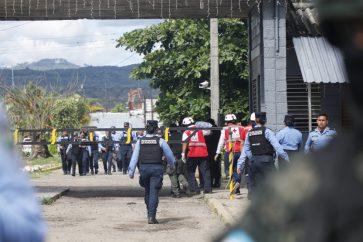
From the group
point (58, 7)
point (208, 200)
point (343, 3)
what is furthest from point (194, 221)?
point (343, 3)

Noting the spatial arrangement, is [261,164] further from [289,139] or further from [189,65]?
[189,65]

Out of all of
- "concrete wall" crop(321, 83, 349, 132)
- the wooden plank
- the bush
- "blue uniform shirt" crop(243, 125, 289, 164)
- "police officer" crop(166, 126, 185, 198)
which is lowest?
the bush

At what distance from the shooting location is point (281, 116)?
17.6 metres

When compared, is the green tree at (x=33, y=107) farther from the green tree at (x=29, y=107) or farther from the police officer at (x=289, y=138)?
the police officer at (x=289, y=138)

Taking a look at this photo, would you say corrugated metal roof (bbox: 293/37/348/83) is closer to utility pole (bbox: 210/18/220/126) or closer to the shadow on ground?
the shadow on ground

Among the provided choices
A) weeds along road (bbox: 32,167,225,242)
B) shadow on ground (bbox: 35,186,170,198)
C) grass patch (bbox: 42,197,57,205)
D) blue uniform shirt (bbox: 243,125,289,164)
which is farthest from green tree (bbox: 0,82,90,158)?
blue uniform shirt (bbox: 243,125,289,164)

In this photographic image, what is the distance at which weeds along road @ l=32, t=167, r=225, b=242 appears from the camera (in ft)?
42.4

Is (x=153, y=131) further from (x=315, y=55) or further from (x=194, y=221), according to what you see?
(x=315, y=55)

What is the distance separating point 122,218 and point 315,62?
509cm

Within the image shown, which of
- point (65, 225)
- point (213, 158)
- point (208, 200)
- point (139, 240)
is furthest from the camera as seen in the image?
point (213, 158)

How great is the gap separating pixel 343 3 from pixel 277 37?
641 inches

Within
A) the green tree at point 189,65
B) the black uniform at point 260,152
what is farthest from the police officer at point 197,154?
the green tree at point 189,65

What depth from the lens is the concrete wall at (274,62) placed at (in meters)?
17.6

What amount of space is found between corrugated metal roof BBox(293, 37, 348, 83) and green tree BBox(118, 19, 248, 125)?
37.1 ft
